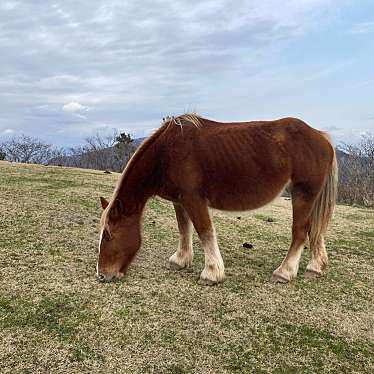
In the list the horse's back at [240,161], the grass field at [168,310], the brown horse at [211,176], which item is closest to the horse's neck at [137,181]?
the brown horse at [211,176]

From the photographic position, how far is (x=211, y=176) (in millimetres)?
5152

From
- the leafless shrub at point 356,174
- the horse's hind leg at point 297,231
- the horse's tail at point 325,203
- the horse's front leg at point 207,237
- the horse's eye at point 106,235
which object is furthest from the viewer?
the leafless shrub at point 356,174

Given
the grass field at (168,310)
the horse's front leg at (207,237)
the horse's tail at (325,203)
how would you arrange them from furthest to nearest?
the horse's tail at (325,203), the horse's front leg at (207,237), the grass field at (168,310)

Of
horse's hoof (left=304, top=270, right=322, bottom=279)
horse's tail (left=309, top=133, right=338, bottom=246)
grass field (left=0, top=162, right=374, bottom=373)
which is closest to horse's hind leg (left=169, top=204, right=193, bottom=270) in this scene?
grass field (left=0, top=162, right=374, bottom=373)

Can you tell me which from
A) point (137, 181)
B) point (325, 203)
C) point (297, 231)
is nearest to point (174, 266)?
point (137, 181)

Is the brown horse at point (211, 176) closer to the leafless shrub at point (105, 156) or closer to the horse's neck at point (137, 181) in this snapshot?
the horse's neck at point (137, 181)

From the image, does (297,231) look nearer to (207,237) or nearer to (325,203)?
(325,203)

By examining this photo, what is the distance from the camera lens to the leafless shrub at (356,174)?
25297mm

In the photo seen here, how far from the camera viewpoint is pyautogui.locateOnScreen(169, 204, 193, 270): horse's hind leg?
Answer: 18.8ft

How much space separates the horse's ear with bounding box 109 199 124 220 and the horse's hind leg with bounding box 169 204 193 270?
2.78 feet

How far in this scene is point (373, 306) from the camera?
4895 millimetres

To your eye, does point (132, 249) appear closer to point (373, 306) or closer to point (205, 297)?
point (205, 297)

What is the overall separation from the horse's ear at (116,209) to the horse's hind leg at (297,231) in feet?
7.03

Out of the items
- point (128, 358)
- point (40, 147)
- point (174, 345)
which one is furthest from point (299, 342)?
point (40, 147)
